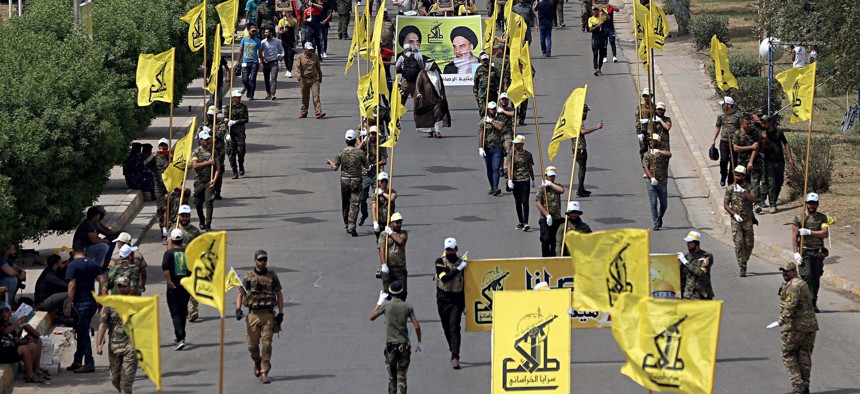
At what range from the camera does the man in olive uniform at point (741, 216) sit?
901 inches

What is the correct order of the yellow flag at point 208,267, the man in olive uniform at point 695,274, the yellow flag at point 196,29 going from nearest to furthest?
the yellow flag at point 208,267
the man in olive uniform at point 695,274
the yellow flag at point 196,29

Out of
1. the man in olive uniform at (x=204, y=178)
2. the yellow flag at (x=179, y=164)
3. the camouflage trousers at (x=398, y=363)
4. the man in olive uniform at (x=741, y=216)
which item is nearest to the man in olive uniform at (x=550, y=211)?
the man in olive uniform at (x=741, y=216)

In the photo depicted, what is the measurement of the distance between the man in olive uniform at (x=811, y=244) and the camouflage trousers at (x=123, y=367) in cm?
875

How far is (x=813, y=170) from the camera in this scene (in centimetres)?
2786

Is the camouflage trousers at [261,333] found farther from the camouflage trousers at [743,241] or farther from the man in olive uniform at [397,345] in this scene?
the camouflage trousers at [743,241]

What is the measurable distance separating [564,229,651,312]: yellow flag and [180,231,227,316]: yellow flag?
3561 mm

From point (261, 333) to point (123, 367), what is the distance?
173 cm

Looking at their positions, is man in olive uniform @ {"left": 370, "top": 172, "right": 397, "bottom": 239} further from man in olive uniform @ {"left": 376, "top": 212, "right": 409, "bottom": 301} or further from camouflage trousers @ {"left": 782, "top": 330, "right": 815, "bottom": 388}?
camouflage trousers @ {"left": 782, "top": 330, "right": 815, "bottom": 388}

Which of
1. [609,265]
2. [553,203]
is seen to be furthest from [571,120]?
[609,265]

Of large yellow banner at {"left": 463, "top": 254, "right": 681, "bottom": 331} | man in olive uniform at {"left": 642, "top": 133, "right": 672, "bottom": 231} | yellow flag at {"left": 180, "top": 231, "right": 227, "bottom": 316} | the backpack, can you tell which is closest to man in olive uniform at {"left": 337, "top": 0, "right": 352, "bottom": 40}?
the backpack

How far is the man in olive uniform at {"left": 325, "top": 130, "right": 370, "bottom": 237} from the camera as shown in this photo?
25.1 meters

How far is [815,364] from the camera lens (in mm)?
18828

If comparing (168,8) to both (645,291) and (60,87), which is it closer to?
(60,87)

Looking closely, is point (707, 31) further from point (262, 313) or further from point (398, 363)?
point (398, 363)
